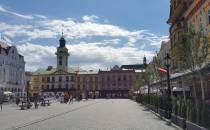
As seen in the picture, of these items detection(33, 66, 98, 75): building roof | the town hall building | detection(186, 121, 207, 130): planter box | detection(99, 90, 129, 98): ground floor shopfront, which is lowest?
detection(186, 121, 207, 130): planter box

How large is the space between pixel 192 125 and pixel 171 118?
6.52 m

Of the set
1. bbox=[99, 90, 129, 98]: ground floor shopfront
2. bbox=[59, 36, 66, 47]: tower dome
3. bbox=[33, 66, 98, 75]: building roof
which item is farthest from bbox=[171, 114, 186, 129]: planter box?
bbox=[33, 66, 98, 75]: building roof

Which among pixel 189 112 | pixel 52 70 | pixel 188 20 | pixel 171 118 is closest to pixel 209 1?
pixel 188 20

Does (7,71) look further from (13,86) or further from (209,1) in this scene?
(209,1)

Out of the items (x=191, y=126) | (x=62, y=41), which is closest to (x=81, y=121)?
(x=191, y=126)

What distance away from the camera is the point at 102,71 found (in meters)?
142

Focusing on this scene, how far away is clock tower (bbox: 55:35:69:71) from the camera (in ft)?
464

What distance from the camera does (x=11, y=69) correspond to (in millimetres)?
91500

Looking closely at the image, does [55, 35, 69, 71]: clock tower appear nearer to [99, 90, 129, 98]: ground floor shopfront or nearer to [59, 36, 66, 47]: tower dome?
[59, 36, 66, 47]: tower dome

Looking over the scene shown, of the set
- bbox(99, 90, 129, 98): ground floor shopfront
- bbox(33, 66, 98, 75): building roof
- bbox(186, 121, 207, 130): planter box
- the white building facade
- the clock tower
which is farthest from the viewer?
bbox(33, 66, 98, 75): building roof

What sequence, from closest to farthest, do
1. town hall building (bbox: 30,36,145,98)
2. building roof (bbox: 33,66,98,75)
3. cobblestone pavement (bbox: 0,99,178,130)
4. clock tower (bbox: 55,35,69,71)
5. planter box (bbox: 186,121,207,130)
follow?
planter box (bbox: 186,121,207,130) < cobblestone pavement (bbox: 0,99,178,130) < town hall building (bbox: 30,36,145,98) < clock tower (bbox: 55,35,69,71) < building roof (bbox: 33,66,98,75)

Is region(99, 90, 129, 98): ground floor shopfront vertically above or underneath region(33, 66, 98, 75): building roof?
underneath

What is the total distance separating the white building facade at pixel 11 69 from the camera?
3366 inches

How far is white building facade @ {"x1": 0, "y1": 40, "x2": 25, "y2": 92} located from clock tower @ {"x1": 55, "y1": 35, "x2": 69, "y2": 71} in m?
39.0
